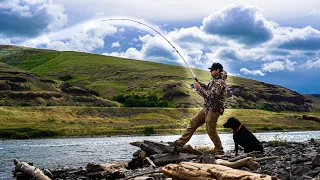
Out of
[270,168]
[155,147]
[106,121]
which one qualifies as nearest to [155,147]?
[155,147]

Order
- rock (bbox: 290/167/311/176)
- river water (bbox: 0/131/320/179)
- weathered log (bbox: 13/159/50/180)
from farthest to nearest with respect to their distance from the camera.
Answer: river water (bbox: 0/131/320/179), weathered log (bbox: 13/159/50/180), rock (bbox: 290/167/311/176)

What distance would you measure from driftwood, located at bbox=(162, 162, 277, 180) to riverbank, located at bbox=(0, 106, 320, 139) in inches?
3806

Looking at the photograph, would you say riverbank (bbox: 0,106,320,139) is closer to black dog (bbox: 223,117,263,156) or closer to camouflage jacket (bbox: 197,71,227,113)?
black dog (bbox: 223,117,263,156)

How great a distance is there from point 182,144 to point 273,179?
382 inches

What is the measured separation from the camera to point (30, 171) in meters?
16.9

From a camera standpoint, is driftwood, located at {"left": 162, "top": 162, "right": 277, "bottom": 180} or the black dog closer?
driftwood, located at {"left": 162, "top": 162, "right": 277, "bottom": 180}

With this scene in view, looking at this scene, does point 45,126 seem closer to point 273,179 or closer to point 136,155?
point 136,155

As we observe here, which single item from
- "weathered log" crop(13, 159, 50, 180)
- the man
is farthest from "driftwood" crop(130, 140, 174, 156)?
"weathered log" crop(13, 159, 50, 180)

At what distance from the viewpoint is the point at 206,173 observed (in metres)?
8.73

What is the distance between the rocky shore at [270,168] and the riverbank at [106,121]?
8776cm

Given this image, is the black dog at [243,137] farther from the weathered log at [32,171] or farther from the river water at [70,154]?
the weathered log at [32,171]

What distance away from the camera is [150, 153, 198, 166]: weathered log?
634 inches

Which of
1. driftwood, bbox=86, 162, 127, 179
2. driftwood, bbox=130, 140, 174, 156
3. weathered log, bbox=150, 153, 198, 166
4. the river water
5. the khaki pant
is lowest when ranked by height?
the river water

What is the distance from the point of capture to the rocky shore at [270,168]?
9805 millimetres
